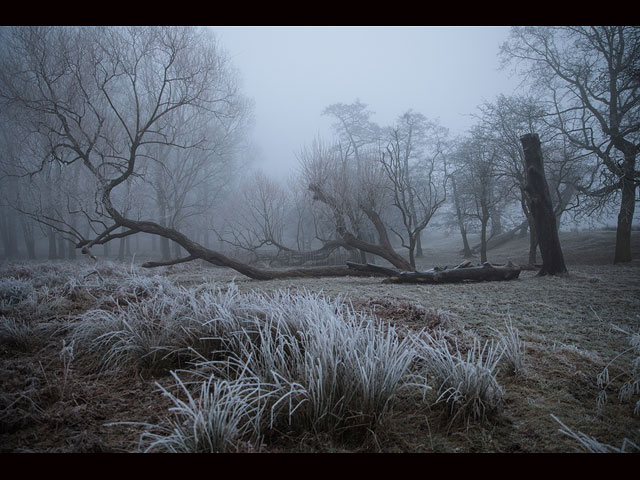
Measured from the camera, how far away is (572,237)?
30.2 ft

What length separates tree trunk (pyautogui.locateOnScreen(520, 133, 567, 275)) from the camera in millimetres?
4320

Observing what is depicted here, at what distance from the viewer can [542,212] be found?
4.43 m

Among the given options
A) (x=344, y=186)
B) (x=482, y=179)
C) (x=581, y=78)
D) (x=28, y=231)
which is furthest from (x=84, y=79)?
(x=581, y=78)

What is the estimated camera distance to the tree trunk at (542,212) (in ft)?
14.2

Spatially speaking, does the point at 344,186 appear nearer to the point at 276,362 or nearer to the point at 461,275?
the point at 461,275

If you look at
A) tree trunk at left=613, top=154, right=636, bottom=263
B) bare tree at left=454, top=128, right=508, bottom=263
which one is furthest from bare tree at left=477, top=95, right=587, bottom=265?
tree trunk at left=613, top=154, right=636, bottom=263

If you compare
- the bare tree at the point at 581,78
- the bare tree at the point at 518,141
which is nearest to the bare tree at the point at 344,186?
the bare tree at the point at 518,141

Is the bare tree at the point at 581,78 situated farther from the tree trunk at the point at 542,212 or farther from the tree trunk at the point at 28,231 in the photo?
the tree trunk at the point at 28,231

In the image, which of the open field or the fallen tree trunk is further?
the fallen tree trunk

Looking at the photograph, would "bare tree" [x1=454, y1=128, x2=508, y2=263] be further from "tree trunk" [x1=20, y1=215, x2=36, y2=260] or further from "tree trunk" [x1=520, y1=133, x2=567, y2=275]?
"tree trunk" [x1=20, y1=215, x2=36, y2=260]

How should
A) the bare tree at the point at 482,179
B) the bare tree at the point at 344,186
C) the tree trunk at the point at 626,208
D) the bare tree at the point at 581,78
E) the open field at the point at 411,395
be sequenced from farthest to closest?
the bare tree at the point at 482,179
the bare tree at the point at 344,186
the bare tree at the point at 581,78
the tree trunk at the point at 626,208
the open field at the point at 411,395
